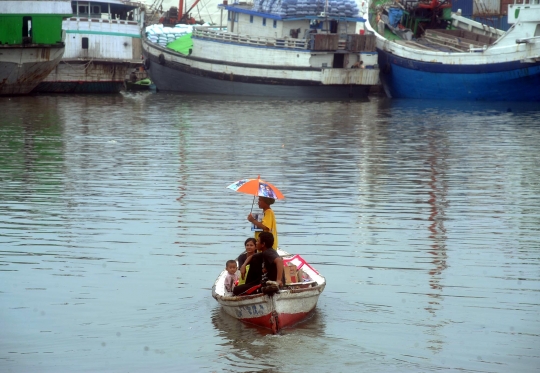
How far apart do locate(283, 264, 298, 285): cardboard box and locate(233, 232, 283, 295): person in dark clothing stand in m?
0.33

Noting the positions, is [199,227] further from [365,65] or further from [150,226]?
[365,65]

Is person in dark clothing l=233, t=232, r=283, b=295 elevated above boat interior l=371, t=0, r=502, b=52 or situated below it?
below

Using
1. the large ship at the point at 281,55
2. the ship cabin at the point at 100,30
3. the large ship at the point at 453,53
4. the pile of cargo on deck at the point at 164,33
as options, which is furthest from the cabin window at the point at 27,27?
the large ship at the point at 453,53

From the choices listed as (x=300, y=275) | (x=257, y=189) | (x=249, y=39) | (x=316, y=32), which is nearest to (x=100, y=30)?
(x=249, y=39)

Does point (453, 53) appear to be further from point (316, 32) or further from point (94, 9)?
point (94, 9)

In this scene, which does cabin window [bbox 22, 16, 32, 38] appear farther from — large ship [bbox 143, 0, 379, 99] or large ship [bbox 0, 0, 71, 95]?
large ship [bbox 143, 0, 379, 99]

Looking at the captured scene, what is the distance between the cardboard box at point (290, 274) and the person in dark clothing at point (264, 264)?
329 millimetres

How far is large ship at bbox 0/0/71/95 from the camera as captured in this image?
41.8 meters

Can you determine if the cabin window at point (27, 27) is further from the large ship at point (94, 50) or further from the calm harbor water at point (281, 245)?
the calm harbor water at point (281, 245)

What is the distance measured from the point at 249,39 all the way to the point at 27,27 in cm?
1192

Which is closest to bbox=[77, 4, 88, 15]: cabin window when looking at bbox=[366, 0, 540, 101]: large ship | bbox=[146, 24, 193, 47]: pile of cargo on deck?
bbox=[146, 24, 193, 47]: pile of cargo on deck

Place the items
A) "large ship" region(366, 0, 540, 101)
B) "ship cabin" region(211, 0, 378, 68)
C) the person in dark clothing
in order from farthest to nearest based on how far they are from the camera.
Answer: "ship cabin" region(211, 0, 378, 68) → "large ship" region(366, 0, 540, 101) → the person in dark clothing

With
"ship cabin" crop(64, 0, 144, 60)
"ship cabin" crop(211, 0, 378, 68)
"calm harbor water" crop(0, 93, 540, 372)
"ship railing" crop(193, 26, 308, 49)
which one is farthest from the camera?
"ship cabin" crop(64, 0, 144, 60)

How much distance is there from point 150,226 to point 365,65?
33.6m
